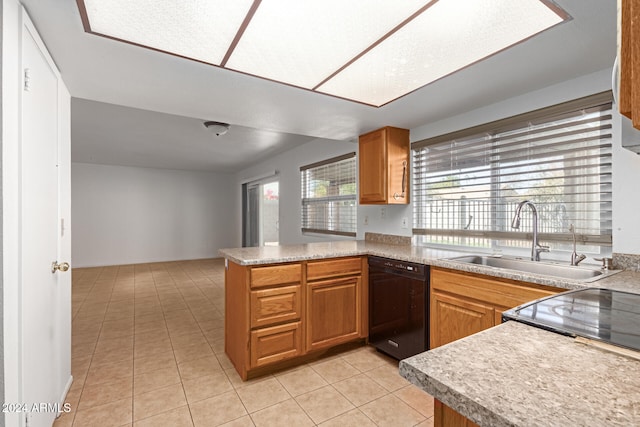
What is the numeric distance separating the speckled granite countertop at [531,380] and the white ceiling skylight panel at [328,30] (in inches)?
51.0

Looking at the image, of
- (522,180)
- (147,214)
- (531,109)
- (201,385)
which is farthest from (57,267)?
(147,214)

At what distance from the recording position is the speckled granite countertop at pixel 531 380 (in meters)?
0.51

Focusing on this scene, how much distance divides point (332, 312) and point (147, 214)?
6.50 meters

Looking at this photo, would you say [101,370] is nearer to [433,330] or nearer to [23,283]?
[23,283]

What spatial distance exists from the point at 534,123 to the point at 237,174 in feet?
23.6

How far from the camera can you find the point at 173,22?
1375 mm

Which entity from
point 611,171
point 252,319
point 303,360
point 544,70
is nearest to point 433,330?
point 303,360

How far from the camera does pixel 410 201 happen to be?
313cm

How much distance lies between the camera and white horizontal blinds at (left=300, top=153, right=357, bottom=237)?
402 centimetres

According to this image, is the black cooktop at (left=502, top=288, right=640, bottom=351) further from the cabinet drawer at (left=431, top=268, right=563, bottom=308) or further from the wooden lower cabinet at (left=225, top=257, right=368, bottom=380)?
the wooden lower cabinet at (left=225, top=257, right=368, bottom=380)

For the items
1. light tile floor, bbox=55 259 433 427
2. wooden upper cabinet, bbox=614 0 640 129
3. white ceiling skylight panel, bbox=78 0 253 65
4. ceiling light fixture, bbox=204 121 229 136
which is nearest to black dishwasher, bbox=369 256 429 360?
light tile floor, bbox=55 259 433 427

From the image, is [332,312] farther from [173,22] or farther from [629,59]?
[629,59]

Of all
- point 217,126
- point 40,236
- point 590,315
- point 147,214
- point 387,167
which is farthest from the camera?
point 147,214

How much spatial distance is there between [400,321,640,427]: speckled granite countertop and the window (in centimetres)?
164
